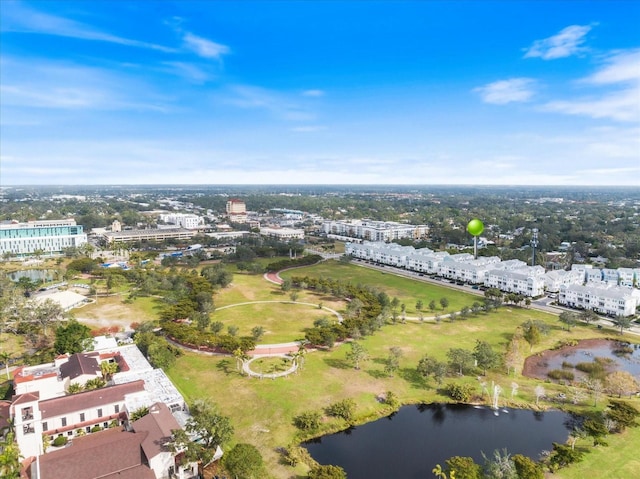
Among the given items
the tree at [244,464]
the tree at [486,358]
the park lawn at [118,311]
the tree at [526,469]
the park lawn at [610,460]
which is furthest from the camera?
the park lawn at [118,311]

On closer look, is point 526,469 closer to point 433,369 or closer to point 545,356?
point 433,369

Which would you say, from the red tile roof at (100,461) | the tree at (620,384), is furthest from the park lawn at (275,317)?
the tree at (620,384)

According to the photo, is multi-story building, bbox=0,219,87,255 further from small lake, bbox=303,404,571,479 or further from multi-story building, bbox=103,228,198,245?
small lake, bbox=303,404,571,479

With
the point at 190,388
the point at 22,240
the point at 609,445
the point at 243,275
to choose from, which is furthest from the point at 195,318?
the point at 22,240

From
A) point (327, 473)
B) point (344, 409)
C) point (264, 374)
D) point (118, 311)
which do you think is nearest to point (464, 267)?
point (264, 374)

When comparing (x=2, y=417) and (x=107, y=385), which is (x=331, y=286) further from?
(x=2, y=417)

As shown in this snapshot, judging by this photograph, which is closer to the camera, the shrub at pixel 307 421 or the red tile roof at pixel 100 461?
the red tile roof at pixel 100 461

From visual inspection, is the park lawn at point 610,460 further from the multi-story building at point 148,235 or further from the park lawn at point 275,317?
the multi-story building at point 148,235
